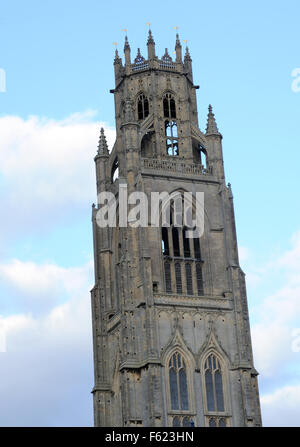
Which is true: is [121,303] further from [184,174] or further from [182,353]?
[184,174]

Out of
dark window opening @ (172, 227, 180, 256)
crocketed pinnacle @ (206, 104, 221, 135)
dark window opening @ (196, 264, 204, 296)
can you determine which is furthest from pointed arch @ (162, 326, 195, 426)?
crocketed pinnacle @ (206, 104, 221, 135)

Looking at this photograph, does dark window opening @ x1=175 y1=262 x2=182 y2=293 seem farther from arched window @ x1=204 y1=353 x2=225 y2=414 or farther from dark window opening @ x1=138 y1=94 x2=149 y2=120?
dark window opening @ x1=138 y1=94 x2=149 y2=120

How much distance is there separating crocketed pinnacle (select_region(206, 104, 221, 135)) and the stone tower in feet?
0.35

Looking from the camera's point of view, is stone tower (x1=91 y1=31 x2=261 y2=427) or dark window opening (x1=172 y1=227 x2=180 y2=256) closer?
stone tower (x1=91 y1=31 x2=261 y2=427)

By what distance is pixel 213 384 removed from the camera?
284ft

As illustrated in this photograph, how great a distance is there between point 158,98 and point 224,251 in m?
14.9

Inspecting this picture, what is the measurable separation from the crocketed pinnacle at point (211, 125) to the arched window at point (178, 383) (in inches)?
806

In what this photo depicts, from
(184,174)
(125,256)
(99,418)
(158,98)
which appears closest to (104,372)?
(99,418)

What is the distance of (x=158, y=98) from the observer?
320 feet

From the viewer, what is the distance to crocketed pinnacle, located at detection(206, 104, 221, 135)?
3799 inches

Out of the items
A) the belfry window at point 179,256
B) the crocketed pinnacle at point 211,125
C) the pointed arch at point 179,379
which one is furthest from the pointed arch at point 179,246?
the crocketed pinnacle at point 211,125

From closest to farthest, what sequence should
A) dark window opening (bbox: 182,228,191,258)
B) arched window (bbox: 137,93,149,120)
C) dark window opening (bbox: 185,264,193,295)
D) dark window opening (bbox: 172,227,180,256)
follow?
dark window opening (bbox: 185,264,193,295) < dark window opening (bbox: 172,227,180,256) < dark window opening (bbox: 182,228,191,258) < arched window (bbox: 137,93,149,120)

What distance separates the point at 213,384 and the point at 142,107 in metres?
25.4

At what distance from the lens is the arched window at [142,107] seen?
9794 cm
